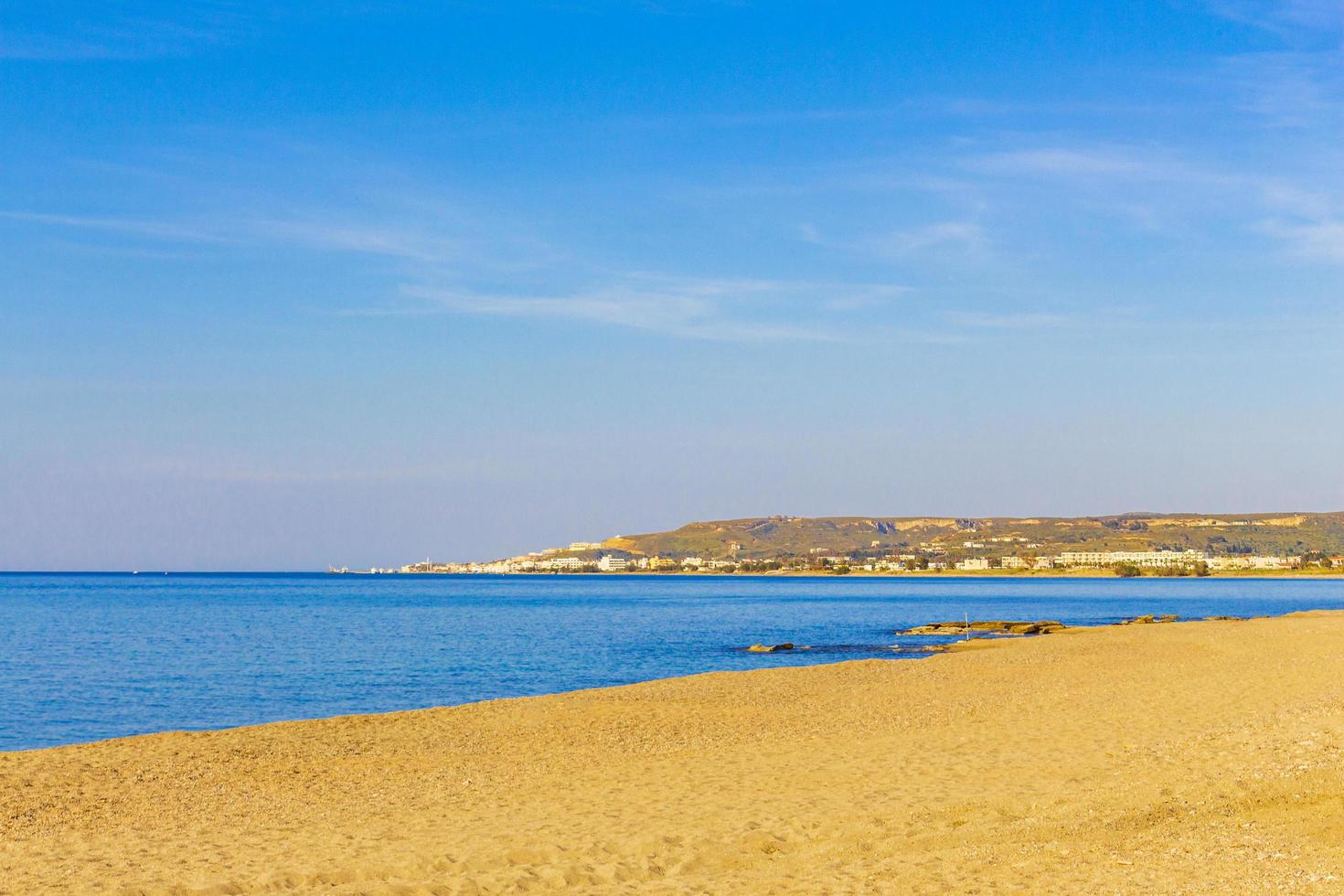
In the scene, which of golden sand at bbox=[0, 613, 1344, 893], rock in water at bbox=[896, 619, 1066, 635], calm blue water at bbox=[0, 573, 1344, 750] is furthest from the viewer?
rock in water at bbox=[896, 619, 1066, 635]

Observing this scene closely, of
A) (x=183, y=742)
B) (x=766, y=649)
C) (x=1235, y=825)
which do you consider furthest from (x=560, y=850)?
(x=766, y=649)

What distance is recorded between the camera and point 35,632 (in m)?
65.1

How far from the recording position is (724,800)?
15.3m

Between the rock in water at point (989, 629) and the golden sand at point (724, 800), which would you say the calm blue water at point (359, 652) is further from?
the golden sand at point (724, 800)

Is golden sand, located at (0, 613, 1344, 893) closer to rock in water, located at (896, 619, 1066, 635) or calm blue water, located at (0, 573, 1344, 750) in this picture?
calm blue water, located at (0, 573, 1344, 750)

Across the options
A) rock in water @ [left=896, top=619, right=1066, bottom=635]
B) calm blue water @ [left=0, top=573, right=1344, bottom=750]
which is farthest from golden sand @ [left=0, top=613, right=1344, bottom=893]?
rock in water @ [left=896, top=619, right=1066, bottom=635]

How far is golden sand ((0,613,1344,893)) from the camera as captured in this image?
11.5 metres

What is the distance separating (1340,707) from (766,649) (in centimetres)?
3116

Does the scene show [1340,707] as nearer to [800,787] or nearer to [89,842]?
[800,787]

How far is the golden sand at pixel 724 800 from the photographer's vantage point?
37.7 ft

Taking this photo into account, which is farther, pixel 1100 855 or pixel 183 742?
pixel 183 742

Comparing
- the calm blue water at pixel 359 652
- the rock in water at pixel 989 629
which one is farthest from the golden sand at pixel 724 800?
the rock in water at pixel 989 629

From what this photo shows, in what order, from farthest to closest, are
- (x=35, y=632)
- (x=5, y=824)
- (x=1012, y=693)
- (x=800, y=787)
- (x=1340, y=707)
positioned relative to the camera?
(x=35, y=632)
(x=1012, y=693)
(x=1340, y=707)
(x=800, y=787)
(x=5, y=824)

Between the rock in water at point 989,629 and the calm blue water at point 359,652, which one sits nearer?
the calm blue water at point 359,652
